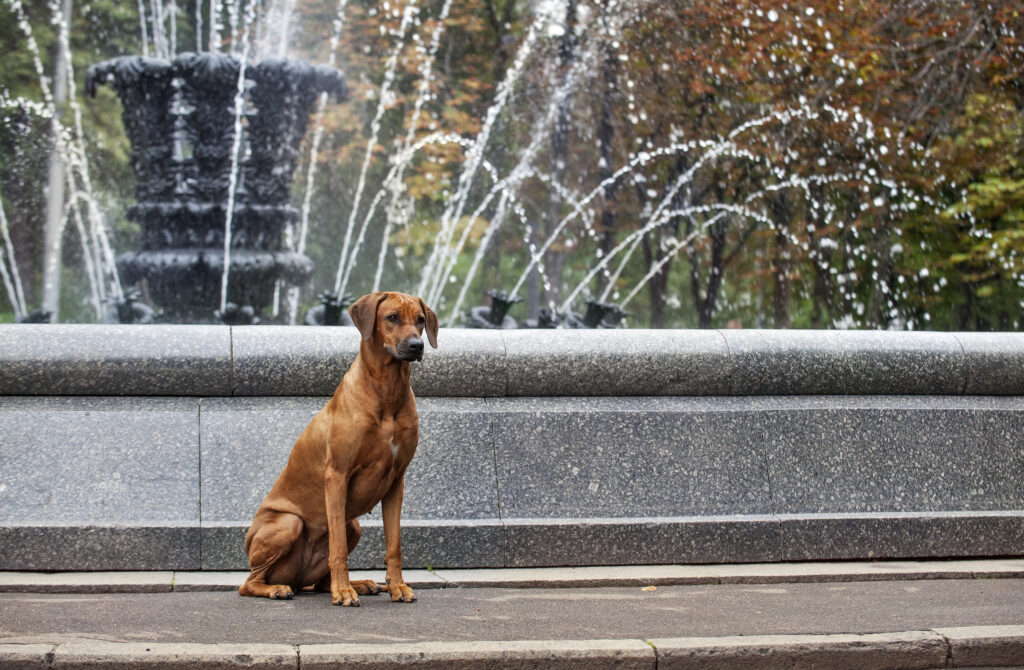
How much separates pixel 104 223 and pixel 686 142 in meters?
12.1

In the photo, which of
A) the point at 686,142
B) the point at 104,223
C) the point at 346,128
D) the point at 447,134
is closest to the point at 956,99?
the point at 686,142

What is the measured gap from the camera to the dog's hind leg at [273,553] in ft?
15.3

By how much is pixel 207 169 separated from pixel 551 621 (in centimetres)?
894

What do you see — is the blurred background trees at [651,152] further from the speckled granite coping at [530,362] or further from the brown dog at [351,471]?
the brown dog at [351,471]

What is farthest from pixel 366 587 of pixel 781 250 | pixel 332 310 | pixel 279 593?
pixel 781 250

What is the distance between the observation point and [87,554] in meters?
5.10

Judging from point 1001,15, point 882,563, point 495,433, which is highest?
point 1001,15

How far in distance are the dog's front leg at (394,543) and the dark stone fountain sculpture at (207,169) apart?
304 inches

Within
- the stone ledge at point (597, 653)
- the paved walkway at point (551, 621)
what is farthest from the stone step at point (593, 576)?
the stone ledge at point (597, 653)

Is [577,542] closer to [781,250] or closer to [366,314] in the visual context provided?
[366,314]

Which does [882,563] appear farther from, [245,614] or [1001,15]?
[1001,15]

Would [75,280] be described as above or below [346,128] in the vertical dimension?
below

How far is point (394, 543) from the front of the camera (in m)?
4.71

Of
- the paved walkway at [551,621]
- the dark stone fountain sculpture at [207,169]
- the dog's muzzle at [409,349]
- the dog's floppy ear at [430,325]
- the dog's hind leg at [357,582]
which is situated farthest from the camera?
the dark stone fountain sculpture at [207,169]
